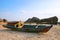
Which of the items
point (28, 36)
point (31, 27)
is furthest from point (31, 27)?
point (28, 36)

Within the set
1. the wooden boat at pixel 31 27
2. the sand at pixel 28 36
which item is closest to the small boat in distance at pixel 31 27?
the wooden boat at pixel 31 27

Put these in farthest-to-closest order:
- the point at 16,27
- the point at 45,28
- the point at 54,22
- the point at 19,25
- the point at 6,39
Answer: the point at 54,22 < the point at 19,25 < the point at 16,27 < the point at 45,28 < the point at 6,39

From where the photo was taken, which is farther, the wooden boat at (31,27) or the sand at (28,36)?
the wooden boat at (31,27)

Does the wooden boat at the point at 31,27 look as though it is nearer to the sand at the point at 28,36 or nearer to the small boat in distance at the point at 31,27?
the small boat in distance at the point at 31,27

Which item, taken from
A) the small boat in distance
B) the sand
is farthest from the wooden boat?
the sand

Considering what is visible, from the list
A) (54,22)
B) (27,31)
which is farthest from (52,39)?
(54,22)

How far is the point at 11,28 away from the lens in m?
15.2

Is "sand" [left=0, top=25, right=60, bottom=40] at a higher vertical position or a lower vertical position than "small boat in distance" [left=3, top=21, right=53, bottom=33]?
lower

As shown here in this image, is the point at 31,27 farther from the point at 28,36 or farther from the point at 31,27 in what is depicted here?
the point at 28,36

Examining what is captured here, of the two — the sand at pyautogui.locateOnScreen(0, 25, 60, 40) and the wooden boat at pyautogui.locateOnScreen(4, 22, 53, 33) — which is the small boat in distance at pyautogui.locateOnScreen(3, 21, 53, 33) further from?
the sand at pyautogui.locateOnScreen(0, 25, 60, 40)

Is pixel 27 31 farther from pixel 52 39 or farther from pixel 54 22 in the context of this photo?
pixel 54 22

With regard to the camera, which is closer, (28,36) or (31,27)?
(28,36)

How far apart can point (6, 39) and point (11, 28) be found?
6.44m

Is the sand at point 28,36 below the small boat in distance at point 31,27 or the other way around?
below
